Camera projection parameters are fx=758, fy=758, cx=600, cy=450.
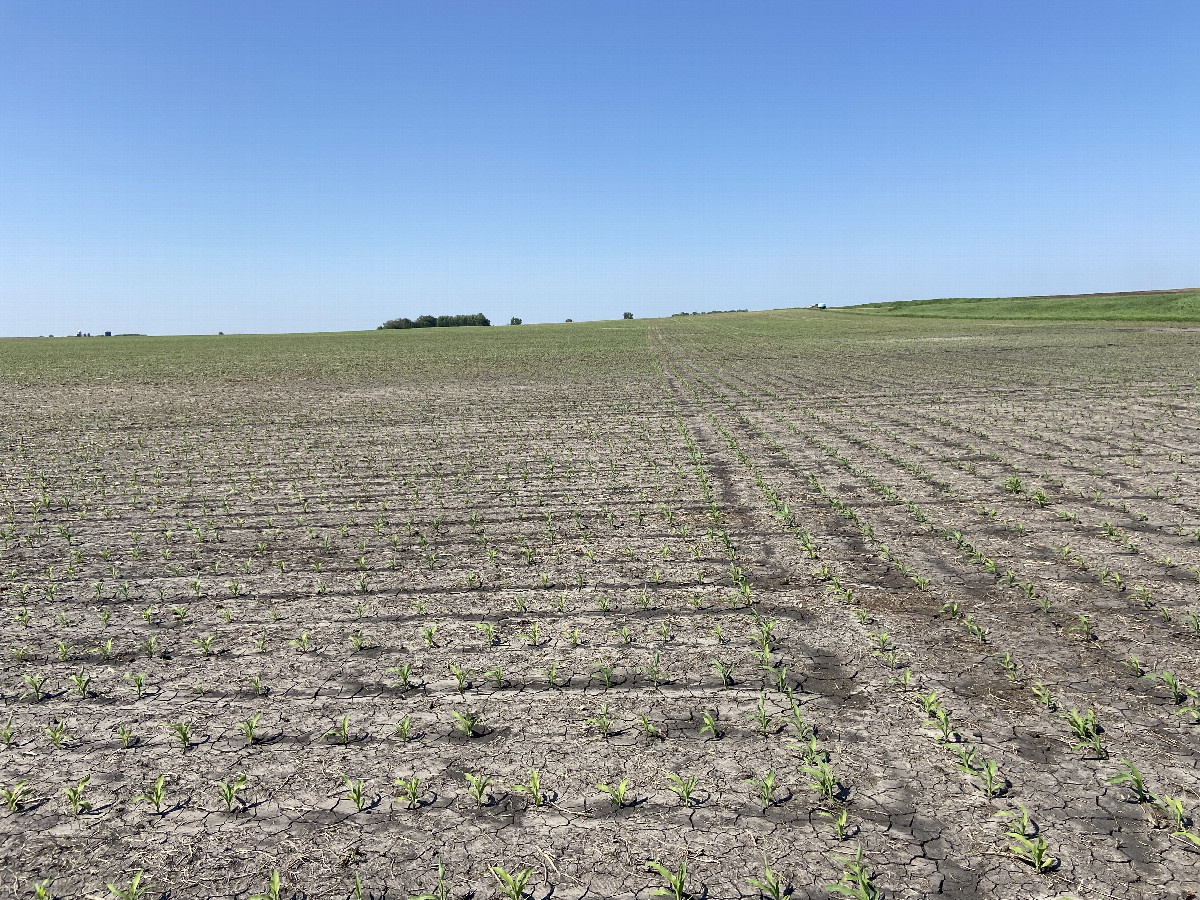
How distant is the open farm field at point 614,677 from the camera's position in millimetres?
3346

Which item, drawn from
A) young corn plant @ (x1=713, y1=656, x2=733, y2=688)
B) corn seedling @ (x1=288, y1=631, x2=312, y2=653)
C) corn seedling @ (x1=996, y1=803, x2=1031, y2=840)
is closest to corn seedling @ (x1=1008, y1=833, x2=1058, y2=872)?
corn seedling @ (x1=996, y1=803, x2=1031, y2=840)

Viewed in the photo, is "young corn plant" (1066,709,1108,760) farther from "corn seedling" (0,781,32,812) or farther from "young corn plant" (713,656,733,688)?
"corn seedling" (0,781,32,812)

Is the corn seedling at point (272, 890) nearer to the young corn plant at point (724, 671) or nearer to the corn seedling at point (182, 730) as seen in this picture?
the corn seedling at point (182, 730)

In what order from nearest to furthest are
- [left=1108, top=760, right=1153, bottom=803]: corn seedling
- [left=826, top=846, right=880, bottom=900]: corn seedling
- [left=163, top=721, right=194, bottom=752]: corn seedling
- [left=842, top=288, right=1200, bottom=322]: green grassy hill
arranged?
[left=826, top=846, right=880, bottom=900]: corn seedling
[left=1108, top=760, right=1153, bottom=803]: corn seedling
[left=163, top=721, right=194, bottom=752]: corn seedling
[left=842, top=288, right=1200, bottom=322]: green grassy hill

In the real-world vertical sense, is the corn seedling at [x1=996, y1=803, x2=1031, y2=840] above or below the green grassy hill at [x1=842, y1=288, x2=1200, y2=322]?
below

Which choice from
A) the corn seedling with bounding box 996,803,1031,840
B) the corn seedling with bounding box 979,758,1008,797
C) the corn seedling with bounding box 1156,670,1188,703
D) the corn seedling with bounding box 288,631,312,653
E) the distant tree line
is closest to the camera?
the corn seedling with bounding box 996,803,1031,840

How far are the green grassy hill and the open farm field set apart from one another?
59.5 meters

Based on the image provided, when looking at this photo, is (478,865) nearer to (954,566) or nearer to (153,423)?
(954,566)

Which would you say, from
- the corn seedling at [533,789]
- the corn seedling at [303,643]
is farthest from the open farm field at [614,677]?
the corn seedling at [303,643]

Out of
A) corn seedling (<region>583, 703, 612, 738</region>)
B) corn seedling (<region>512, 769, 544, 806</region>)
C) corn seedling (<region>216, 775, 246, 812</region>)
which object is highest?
corn seedling (<region>216, 775, 246, 812</region>)

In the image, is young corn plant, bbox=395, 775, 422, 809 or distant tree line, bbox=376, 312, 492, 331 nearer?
young corn plant, bbox=395, 775, 422, 809

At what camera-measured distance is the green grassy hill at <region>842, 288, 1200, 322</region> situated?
2355 inches

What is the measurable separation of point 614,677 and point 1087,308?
79.0 meters

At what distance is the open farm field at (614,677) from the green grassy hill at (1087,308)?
195 feet
